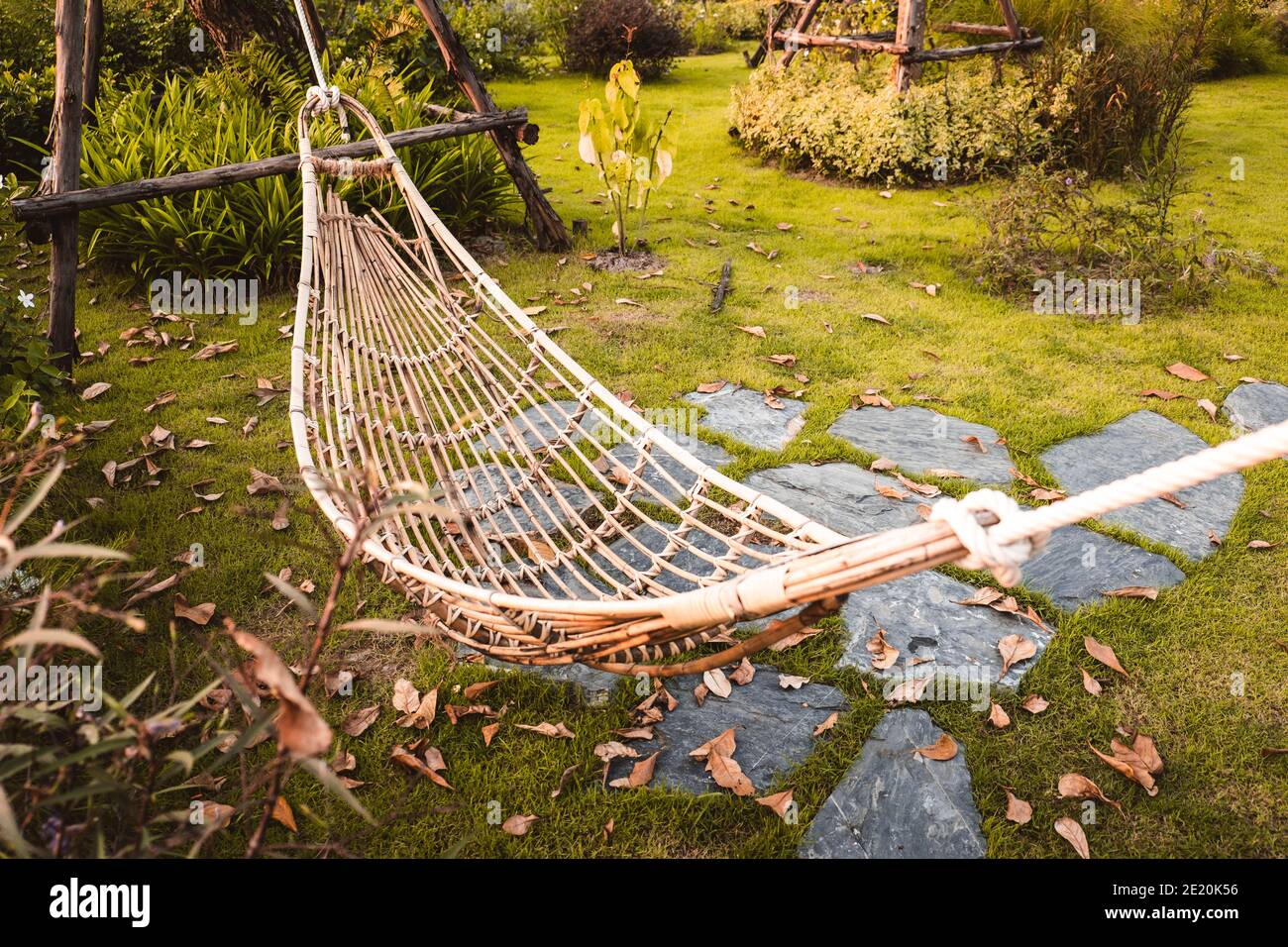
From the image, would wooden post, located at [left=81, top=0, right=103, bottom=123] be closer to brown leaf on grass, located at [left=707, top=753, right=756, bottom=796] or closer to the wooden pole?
the wooden pole

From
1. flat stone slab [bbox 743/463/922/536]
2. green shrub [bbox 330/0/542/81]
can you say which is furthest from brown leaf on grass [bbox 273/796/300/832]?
green shrub [bbox 330/0/542/81]

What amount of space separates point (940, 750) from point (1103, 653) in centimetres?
57

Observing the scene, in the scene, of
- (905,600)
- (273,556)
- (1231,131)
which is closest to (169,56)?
(273,556)

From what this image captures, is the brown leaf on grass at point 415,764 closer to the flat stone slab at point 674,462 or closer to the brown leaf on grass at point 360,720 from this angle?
the brown leaf on grass at point 360,720

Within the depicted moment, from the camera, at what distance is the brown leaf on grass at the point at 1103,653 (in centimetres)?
212

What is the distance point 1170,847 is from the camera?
1727 millimetres

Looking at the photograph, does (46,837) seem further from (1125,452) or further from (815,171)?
(815,171)

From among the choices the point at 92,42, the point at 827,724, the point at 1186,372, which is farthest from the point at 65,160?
the point at 1186,372

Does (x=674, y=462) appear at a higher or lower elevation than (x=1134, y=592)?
higher

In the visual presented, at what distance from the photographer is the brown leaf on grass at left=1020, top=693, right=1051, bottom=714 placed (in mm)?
2018

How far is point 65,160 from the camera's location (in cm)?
333

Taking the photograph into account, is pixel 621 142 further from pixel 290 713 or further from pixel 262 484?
pixel 290 713

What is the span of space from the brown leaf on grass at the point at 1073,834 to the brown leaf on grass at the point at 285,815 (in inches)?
61.8
